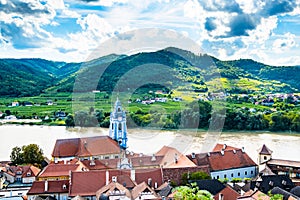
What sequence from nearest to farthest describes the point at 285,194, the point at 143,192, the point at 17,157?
the point at 143,192 < the point at 285,194 < the point at 17,157

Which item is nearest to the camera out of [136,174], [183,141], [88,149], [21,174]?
[136,174]

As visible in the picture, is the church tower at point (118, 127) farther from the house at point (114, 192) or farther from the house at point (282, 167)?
the house at point (114, 192)

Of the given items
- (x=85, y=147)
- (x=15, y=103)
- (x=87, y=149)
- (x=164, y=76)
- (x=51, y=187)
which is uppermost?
(x=164, y=76)

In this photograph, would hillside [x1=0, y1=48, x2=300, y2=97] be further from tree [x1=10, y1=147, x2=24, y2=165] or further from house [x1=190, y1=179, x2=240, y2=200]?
house [x1=190, y1=179, x2=240, y2=200]

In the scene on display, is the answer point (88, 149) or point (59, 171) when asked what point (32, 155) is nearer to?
point (88, 149)

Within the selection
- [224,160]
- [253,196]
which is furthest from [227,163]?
[253,196]

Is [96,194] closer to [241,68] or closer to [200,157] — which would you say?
[200,157]

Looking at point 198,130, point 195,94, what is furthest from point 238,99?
point 198,130

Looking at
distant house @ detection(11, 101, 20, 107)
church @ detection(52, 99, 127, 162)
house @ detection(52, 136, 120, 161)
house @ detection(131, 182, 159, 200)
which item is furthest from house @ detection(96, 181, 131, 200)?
distant house @ detection(11, 101, 20, 107)
